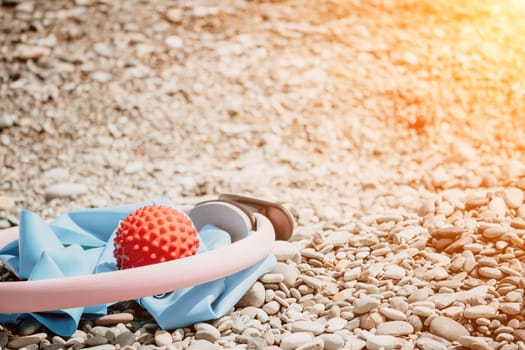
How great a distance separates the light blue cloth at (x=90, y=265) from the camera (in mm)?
2691

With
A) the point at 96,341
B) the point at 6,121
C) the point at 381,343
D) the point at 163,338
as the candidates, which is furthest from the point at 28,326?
the point at 6,121

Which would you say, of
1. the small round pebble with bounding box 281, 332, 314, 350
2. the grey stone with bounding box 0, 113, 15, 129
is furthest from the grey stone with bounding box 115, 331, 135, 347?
the grey stone with bounding box 0, 113, 15, 129

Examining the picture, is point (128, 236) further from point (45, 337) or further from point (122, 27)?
point (122, 27)

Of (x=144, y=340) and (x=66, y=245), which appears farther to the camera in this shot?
(x=66, y=245)

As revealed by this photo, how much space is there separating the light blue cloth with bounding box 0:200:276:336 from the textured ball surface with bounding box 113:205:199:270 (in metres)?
0.17

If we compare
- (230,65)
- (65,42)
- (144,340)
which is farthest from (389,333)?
(65,42)

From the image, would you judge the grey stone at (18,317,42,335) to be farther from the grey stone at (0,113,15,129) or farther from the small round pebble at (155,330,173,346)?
the grey stone at (0,113,15,129)

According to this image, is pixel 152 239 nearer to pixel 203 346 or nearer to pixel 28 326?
pixel 203 346

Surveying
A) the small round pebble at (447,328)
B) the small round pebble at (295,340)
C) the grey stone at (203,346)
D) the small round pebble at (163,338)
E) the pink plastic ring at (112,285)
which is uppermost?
the pink plastic ring at (112,285)

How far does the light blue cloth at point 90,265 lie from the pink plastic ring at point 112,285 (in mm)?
171

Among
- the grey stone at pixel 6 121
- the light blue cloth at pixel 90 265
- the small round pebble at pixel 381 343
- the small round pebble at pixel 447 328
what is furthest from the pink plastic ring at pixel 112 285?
the grey stone at pixel 6 121

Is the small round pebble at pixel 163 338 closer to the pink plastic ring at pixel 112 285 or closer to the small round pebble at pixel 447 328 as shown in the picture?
the pink plastic ring at pixel 112 285

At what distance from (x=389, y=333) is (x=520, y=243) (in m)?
0.91

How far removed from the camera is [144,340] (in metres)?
2.65
